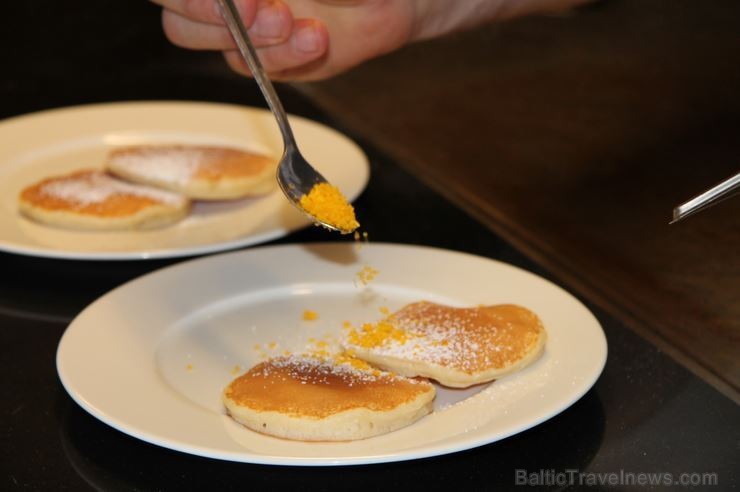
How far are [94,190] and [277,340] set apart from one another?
0.49 metres

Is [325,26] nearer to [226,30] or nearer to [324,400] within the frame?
[226,30]

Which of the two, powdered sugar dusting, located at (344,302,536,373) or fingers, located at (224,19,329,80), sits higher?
fingers, located at (224,19,329,80)

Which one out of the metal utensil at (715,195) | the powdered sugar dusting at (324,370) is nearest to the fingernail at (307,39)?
the powdered sugar dusting at (324,370)

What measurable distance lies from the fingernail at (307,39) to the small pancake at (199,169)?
235 mm

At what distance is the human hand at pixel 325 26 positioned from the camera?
1278mm

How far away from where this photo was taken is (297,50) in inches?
51.8

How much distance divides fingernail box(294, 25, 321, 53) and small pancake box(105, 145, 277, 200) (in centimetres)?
23

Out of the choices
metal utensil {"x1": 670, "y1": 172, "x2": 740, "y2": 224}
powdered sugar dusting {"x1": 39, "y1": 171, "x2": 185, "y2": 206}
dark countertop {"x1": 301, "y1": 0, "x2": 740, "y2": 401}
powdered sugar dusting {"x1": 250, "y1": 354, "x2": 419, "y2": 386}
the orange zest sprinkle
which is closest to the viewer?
metal utensil {"x1": 670, "y1": 172, "x2": 740, "y2": 224}

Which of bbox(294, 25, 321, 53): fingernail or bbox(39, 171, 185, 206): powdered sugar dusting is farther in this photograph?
bbox(39, 171, 185, 206): powdered sugar dusting

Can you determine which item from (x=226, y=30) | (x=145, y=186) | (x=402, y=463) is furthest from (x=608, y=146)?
(x=402, y=463)

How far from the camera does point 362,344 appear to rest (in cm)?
100

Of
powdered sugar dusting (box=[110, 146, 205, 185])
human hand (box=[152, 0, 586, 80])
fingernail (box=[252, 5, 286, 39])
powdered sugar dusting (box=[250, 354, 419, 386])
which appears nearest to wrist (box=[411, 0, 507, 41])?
human hand (box=[152, 0, 586, 80])

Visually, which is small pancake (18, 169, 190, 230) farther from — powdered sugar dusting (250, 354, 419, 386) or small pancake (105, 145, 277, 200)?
powdered sugar dusting (250, 354, 419, 386)

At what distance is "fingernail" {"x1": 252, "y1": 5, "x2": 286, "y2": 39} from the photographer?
1245mm
